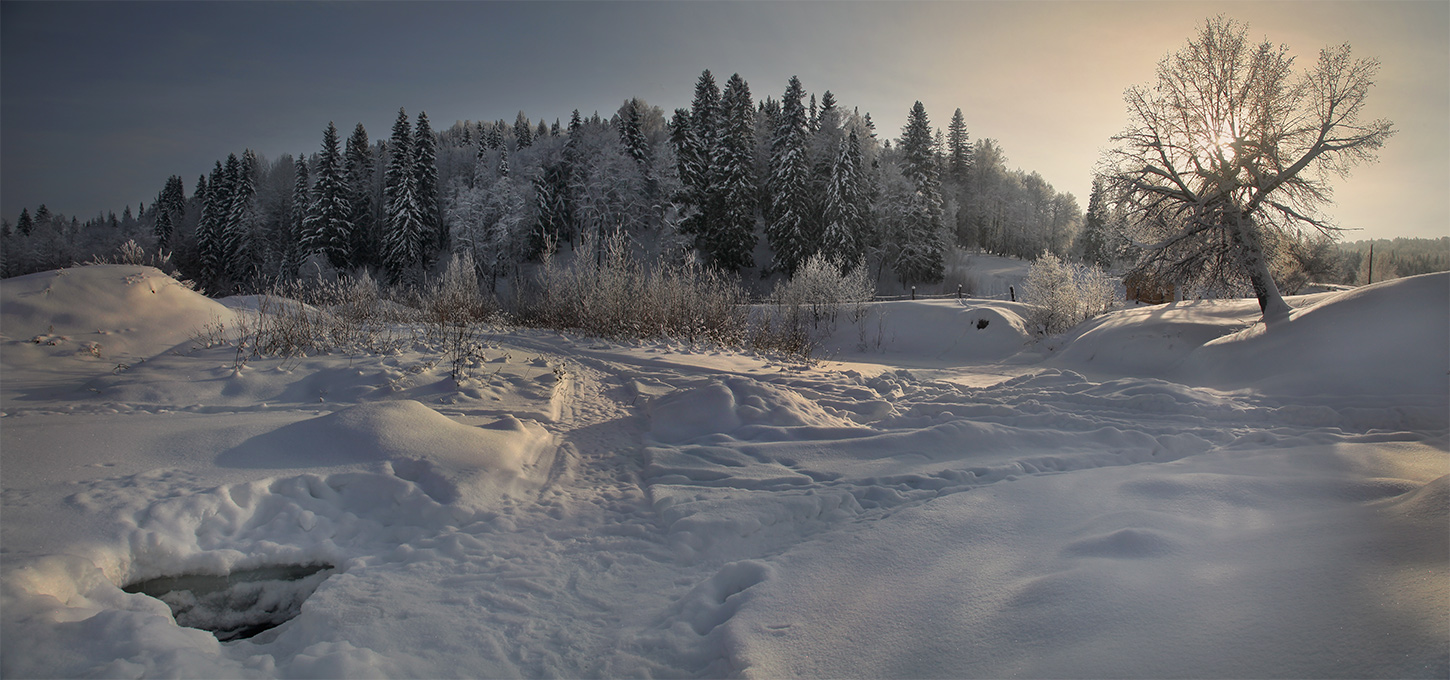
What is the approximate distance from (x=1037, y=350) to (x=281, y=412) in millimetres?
16458

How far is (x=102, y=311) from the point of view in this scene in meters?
6.73

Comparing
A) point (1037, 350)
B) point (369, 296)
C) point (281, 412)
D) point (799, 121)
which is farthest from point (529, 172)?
point (281, 412)

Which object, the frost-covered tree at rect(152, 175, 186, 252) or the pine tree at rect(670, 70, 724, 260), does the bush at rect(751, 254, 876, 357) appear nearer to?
the pine tree at rect(670, 70, 724, 260)

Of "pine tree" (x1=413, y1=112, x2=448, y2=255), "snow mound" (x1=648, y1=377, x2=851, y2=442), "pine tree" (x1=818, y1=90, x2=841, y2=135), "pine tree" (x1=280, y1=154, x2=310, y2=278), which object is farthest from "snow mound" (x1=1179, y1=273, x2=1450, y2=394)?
"pine tree" (x1=280, y1=154, x2=310, y2=278)

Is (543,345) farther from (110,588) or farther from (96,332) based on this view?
(110,588)

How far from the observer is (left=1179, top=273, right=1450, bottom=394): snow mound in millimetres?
6602

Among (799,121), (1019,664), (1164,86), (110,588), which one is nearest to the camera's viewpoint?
(1019,664)

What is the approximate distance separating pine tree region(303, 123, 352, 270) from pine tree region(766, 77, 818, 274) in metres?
26.7

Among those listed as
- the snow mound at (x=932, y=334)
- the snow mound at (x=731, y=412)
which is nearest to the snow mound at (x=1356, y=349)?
the snow mound at (x=731, y=412)

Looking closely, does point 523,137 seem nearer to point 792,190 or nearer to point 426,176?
point 426,176

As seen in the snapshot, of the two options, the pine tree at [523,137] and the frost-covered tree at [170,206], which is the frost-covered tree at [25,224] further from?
the pine tree at [523,137]

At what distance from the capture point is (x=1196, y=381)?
9.05m

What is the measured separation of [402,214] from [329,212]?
14.0ft

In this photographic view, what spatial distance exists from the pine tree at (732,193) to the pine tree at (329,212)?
2231 centimetres
